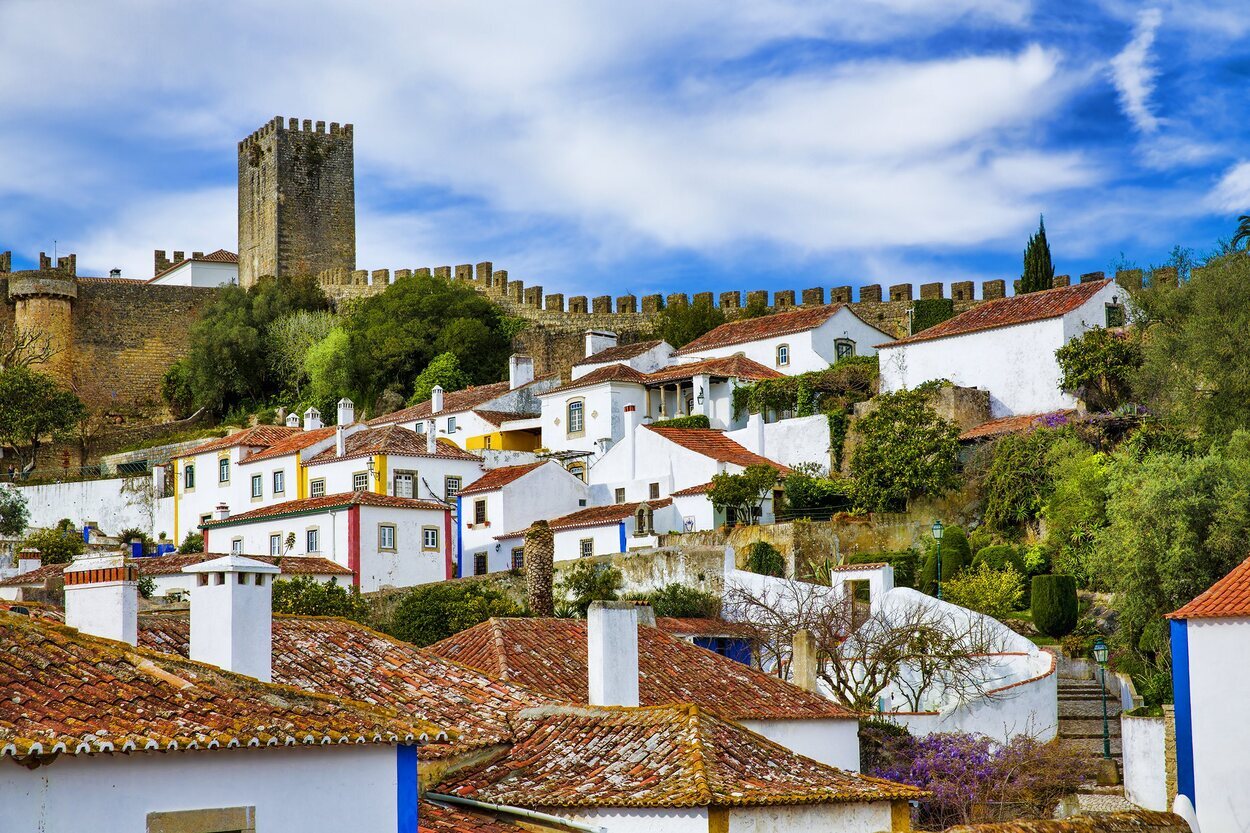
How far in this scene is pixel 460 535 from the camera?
50.9m

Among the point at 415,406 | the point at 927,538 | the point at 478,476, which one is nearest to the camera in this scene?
the point at 927,538

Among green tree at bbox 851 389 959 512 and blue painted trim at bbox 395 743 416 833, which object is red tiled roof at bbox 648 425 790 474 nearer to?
green tree at bbox 851 389 959 512

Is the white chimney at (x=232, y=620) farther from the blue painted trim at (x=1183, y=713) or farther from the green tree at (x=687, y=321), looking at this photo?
the green tree at (x=687, y=321)

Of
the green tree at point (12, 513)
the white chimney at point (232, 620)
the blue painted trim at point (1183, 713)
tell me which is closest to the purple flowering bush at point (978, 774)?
the blue painted trim at point (1183, 713)

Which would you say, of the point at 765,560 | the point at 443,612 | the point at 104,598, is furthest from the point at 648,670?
the point at 765,560

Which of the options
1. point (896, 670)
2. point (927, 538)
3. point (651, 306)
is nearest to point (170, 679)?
point (896, 670)

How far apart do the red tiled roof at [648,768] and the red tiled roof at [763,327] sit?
131 feet

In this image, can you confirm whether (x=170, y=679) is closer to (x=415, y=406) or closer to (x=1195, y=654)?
(x=1195, y=654)

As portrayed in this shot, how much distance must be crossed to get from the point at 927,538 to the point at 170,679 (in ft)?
109

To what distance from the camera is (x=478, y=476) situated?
175ft

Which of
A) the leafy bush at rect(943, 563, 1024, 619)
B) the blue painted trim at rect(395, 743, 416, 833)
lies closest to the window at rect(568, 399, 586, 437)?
the leafy bush at rect(943, 563, 1024, 619)

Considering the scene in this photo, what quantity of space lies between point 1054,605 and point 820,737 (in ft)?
43.1

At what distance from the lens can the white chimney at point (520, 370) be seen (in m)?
62.7

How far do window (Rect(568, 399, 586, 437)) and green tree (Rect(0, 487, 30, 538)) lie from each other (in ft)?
66.2
